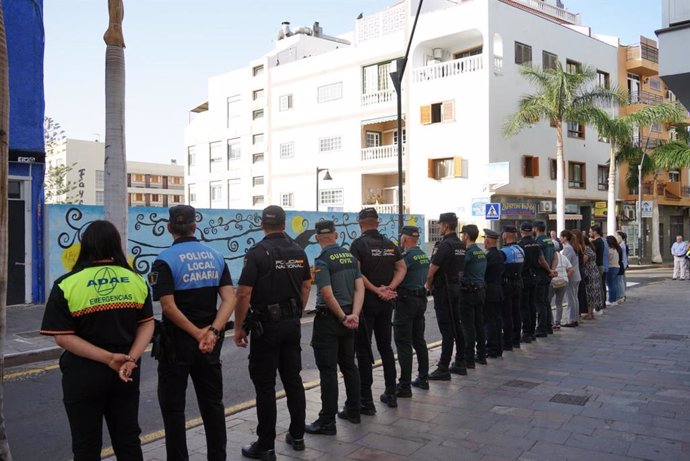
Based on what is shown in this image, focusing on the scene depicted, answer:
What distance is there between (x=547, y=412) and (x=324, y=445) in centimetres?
229

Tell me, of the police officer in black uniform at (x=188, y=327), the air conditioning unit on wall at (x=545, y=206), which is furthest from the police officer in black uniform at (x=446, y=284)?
the air conditioning unit on wall at (x=545, y=206)

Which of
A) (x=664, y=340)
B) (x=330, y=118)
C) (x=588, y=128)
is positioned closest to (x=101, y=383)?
(x=664, y=340)

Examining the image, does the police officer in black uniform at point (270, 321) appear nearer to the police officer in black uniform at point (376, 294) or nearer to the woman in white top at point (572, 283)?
the police officer in black uniform at point (376, 294)

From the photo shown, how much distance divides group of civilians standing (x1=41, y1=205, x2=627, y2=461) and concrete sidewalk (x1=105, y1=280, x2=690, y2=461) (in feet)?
0.96

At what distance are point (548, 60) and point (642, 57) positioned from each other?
9.23 m

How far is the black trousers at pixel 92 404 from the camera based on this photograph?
3.37 meters

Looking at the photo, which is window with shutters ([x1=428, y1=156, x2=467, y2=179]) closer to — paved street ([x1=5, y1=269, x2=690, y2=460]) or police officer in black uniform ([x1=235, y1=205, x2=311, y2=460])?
paved street ([x1=5, y1=269, x2=690, y2=460])

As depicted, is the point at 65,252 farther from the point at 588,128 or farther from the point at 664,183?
the point at 664,183

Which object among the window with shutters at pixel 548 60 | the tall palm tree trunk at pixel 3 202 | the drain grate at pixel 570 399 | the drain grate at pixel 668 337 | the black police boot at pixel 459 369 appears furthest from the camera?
the window with shutters at pixel 548 60

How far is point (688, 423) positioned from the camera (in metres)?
5.49

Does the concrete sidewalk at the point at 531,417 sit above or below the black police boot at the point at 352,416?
below

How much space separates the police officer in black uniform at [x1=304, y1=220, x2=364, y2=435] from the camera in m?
5.23

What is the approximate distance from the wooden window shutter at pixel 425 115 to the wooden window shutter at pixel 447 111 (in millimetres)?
779

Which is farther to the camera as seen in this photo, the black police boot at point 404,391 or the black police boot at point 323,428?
the black police boot at point 404,391
